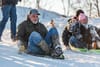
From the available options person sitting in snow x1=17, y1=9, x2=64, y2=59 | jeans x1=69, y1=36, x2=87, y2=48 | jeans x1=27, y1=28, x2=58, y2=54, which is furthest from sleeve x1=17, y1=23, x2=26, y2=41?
jeans x1=69, y1=36, x2=87, y2=48

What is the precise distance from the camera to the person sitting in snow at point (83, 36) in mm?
8008

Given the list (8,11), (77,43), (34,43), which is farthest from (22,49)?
(8,11)

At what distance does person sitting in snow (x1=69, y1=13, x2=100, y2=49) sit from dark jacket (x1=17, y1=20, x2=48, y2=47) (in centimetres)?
115

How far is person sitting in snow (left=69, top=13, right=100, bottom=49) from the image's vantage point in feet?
26.3

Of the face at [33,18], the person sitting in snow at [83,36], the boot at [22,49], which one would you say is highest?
the face at [33,18]

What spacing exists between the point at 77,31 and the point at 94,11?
834 inches

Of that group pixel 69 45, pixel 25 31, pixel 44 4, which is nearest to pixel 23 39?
pixel 25 31

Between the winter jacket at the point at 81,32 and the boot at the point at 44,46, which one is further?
the winter jacket at the point at 81,32

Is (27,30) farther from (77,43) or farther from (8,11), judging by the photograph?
(8,11)

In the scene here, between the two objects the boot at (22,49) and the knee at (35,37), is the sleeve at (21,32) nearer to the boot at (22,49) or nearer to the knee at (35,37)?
the boot at (22,49)

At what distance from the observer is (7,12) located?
8648 millimetres

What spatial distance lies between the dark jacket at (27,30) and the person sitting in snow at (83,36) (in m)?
1.15

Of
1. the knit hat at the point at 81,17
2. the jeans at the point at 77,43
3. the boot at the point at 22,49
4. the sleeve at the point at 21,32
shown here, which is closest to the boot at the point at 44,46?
the boot at the point at 22,49

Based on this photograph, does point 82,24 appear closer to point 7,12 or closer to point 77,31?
point 77,31
